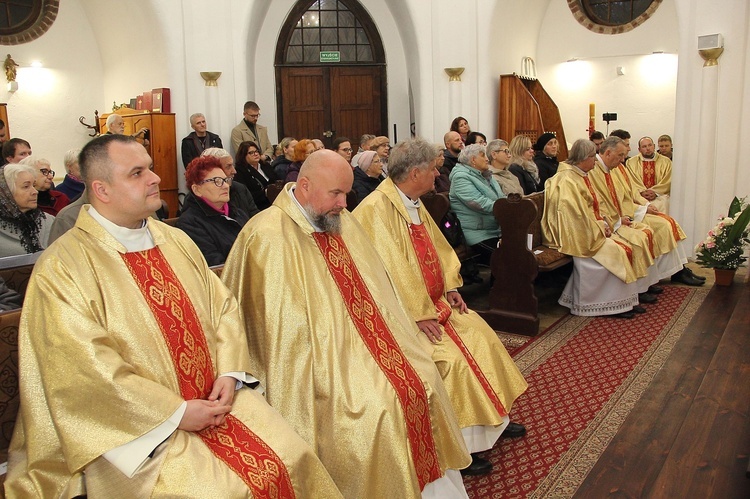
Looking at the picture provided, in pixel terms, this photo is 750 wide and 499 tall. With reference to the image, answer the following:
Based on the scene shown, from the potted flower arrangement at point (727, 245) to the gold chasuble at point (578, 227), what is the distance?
4.17ft

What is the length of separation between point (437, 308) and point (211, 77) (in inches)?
301

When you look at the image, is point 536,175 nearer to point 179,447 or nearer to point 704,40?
point 704,40

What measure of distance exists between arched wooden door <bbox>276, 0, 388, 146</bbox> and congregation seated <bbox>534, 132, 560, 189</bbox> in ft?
17.5

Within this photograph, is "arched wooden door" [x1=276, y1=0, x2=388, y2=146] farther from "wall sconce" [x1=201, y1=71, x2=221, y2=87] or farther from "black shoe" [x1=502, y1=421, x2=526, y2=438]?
"black shoe" [x1=502, y1=421, x2=526, y2=438]

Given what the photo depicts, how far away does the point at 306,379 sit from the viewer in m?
2.85

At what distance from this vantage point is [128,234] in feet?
8.55

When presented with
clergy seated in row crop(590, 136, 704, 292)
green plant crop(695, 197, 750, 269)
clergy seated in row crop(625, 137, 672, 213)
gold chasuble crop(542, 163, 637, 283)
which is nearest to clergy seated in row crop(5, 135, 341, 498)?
gold chasuble crop(542, 163, 637, 283)

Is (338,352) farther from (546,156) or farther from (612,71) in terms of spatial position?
(612,71)

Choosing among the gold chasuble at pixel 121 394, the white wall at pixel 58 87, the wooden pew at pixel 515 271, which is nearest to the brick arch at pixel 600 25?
the wooden pew at pixel 515 271

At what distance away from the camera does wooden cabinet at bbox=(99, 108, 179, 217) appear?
10.1 m

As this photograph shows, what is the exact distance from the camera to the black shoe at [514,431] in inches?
155

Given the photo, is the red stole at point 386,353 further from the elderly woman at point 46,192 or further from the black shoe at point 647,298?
the black shoe at point 647,298

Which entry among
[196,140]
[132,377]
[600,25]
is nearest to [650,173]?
[600,25]

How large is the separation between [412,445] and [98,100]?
11.2 meters
